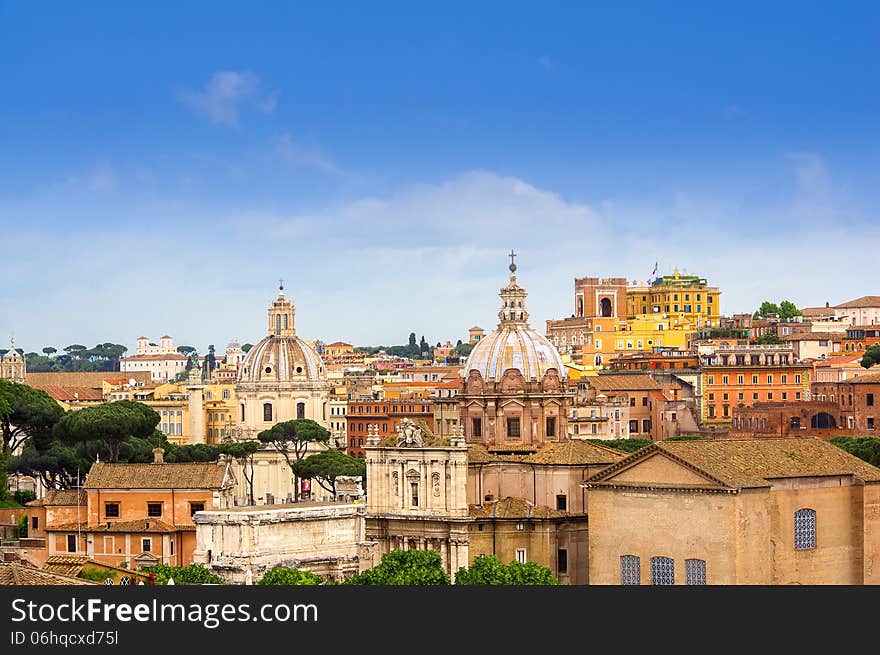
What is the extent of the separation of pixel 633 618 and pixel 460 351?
14619cm

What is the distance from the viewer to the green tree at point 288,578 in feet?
178

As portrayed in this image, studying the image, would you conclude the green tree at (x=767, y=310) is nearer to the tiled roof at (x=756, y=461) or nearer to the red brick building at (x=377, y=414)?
the red brick building at (x=377, y=414)

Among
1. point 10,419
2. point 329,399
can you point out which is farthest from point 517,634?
point 329,399

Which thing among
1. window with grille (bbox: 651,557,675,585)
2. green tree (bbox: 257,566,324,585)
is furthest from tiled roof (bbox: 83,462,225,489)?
window with grille (bbox: 651,557,675,585)

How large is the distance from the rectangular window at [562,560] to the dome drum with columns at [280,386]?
2673 inches

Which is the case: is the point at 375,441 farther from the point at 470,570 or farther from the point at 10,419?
the point at 10,419

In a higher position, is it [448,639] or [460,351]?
[460,351]

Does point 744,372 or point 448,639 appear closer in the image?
point 448,639

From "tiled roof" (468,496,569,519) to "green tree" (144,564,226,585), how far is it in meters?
7.06

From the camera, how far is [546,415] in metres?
67.8

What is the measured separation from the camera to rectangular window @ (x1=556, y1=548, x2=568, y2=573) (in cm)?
5953

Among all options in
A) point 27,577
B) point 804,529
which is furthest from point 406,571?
point 27,577

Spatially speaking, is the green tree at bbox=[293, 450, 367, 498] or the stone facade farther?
the green tree at bbox=[293, 450, 367, 498]

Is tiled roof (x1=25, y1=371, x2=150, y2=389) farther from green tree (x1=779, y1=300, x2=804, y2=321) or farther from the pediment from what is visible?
the pediment
